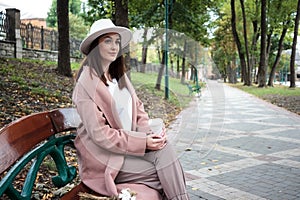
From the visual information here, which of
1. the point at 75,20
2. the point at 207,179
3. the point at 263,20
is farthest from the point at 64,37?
the point at 75,20

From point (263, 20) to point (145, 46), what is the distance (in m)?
21.8

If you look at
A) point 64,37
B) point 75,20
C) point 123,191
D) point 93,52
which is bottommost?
point 123,191

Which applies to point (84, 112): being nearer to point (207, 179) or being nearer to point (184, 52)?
point (184, 52)

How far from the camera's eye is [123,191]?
2025 millimetres

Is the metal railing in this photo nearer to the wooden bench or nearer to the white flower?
the wooden bench

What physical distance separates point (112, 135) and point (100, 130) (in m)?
0.08

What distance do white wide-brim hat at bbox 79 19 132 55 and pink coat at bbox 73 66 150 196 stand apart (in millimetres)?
144

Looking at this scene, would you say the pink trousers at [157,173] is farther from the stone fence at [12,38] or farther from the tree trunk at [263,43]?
the tree trunk at [263,43]

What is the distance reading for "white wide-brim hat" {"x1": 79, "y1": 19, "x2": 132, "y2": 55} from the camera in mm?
2146

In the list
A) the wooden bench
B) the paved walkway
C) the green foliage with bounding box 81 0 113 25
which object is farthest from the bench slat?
the green foliage with bounding box 81 0 113 25

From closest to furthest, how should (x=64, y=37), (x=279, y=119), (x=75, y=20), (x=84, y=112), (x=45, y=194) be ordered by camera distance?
(x=84, y=112), (x=45, y=194), (x=279, y=119), (x=64, y=37), (x=75, y=20)

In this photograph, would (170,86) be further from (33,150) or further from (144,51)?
(33,150)

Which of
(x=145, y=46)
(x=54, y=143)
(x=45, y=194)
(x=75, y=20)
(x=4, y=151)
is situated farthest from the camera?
(x=75, y=20)

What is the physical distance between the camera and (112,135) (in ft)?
6.73
